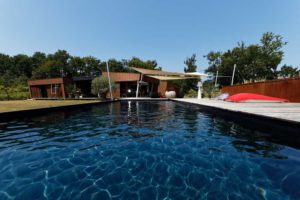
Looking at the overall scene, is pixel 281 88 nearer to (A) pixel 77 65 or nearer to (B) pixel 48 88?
(B) pixel 48 88

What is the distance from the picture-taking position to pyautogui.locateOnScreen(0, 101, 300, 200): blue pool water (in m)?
2.13

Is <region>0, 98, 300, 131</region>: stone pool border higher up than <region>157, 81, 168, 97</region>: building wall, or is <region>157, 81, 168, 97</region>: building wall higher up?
<region>157, 81, 168, 97</region>: building wall

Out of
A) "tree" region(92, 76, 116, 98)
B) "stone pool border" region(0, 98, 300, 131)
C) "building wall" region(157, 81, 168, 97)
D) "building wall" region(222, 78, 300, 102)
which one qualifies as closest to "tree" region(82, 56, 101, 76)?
"building wall" region(157, 81, 168, 97)

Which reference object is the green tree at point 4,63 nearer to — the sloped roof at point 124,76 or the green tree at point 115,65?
the green tree at point 115,65

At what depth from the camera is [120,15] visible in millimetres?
15484

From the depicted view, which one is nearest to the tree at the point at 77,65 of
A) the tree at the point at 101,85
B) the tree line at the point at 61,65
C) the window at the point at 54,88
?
the tree line at the point at 61,65

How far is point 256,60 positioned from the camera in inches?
1192

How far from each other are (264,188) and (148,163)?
188 cm

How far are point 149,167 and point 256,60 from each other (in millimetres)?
36124

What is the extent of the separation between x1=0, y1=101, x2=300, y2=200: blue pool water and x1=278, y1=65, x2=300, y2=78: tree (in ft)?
134

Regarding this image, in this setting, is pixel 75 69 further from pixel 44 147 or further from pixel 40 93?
pixel 44 147

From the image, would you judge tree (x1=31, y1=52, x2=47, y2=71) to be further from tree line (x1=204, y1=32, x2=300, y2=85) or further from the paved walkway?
the paved walkway

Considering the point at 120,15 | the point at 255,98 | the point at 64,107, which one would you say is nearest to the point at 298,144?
the point at 255,98

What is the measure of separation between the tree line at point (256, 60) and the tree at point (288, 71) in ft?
3.07
